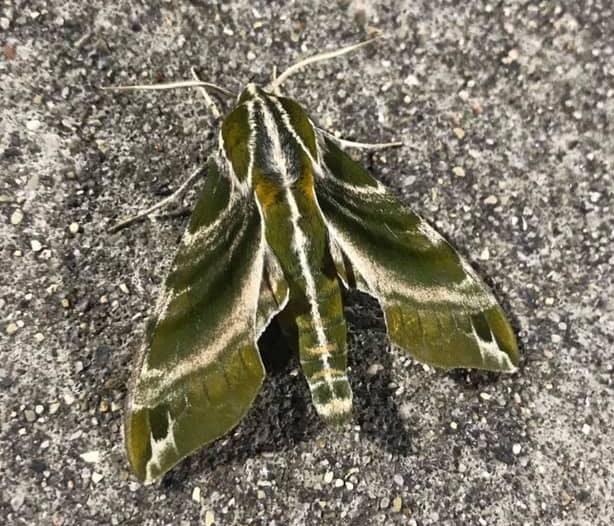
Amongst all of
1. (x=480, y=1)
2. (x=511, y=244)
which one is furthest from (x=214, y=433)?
(x=480, y=1)

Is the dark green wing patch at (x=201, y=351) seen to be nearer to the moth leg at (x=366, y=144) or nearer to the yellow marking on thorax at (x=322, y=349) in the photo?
the yellow marking on thorax at (x=322, y=349)

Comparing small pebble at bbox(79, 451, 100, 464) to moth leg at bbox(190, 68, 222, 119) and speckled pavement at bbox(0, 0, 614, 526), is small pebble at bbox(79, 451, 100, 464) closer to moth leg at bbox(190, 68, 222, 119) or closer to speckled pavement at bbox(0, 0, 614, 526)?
speckled pavement at bbox(0, 0, 614, 526)

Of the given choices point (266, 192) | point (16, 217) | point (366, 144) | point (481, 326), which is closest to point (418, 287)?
point (481, 326)

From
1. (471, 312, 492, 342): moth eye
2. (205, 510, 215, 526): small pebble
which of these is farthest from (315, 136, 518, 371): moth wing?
(205, 510, 215, 526): small pebble

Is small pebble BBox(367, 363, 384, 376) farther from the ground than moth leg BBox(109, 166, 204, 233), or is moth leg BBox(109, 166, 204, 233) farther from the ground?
moth leg BBox(109, 166, 204, 233)

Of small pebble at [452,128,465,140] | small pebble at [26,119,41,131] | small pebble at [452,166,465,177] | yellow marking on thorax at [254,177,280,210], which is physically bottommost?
small pebble at [452,166,465,177]

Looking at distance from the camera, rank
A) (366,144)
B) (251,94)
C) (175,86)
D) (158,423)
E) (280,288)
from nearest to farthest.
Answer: (158,423)
(280,288)
(251,94)
(175,86)
(366,144)

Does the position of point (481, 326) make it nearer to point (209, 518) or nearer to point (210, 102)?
point (209, 518)

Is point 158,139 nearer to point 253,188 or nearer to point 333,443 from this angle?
point 253,188
